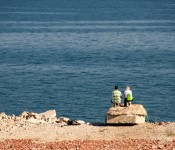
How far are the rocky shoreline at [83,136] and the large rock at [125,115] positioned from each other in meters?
0.41

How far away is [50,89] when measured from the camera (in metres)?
73.0

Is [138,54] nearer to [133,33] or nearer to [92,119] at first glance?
[133,33]

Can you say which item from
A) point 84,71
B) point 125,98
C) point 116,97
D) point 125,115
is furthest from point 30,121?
point 84,71

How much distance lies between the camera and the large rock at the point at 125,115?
37688mm

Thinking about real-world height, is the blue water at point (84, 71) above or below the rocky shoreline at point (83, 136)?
above

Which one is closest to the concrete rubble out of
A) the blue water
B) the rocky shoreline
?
the rocky shoreline

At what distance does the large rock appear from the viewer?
37.7 m

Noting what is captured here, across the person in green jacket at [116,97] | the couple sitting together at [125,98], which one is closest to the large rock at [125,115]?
the couple sitting together at [125,98]

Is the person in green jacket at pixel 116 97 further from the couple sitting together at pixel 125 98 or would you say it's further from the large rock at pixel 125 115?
the large rock at pixel 125 115

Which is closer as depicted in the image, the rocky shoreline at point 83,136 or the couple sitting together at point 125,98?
the rocky shoreline at point 83,136

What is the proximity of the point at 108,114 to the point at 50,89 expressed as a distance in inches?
1385

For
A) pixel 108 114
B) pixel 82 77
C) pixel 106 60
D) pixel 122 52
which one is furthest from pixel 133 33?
pixel 108 114

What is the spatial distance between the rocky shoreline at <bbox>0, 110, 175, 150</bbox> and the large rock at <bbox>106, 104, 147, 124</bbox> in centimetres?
41

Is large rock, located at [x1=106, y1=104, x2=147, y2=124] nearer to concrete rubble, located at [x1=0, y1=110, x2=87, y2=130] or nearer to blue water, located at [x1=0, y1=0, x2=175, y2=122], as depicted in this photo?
concrete rubble, located at [x1=0, y1=110, x2=87, y2=130]
